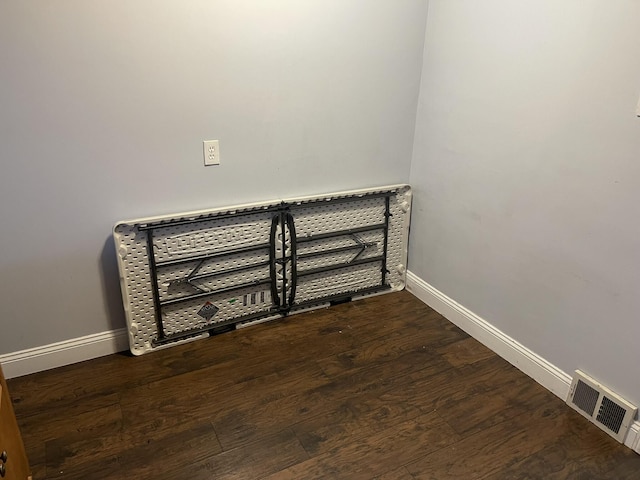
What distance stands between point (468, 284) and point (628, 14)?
1.36 meters

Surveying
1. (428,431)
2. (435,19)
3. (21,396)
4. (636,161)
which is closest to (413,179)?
(435,19)

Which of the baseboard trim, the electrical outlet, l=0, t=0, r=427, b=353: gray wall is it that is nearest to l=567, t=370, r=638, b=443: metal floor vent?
l=0, t=0, r=427, b=353: gray wall

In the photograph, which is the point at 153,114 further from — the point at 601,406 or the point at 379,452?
the point at 601,406

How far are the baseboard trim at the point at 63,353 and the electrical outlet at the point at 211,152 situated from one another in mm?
919

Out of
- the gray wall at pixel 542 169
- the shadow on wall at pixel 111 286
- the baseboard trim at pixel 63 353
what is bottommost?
the baseboard trim at pixel 63 353

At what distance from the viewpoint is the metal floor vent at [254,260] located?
2191mm

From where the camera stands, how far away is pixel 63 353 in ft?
7.19

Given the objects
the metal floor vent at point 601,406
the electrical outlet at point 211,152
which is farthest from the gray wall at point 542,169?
the electrical outlet at point 211,152

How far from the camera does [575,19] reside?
5.79 ft

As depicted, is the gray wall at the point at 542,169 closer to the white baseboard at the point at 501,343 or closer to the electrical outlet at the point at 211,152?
the white baseboard at the point at 501,343

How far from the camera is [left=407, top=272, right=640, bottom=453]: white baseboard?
2062mm

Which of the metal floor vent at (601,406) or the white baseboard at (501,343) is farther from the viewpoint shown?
the white baseboard at (501,343)

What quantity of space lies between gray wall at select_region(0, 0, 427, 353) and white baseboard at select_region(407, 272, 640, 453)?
88 centimetres

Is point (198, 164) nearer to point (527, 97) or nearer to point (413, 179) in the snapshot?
point (413, 179)
